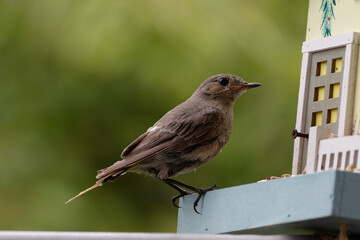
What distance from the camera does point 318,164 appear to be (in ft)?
14.7

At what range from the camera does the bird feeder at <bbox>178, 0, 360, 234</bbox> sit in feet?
11.9

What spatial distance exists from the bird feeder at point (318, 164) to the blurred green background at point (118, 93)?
165 cm

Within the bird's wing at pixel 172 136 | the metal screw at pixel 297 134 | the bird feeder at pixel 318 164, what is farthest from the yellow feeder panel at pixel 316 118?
the bird's wing at pixel 172 136

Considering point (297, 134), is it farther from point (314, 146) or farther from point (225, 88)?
point (225, 88)

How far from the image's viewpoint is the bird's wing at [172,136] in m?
5.35

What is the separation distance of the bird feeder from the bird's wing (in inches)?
19.1

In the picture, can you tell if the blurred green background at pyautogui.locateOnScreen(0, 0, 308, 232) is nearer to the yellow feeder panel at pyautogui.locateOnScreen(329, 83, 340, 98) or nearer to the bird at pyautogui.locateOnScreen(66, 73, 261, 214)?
the bird at pyautogui.locateOnScreen(66, 73, 261, 214)

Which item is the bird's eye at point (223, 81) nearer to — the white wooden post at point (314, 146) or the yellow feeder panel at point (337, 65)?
the yellow feeder panel at point (337, 65)

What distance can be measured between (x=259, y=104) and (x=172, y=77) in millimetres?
880

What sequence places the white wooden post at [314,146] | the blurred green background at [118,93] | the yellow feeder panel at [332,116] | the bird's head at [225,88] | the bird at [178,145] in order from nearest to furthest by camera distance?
the white wooden post at [314,146] < the yellow feeder panel at [332,116] < the bird at [178,145] < the bird's head at [225,88] < the blurred green background at [118,93]

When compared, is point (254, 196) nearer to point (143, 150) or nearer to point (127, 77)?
point (143, 150)

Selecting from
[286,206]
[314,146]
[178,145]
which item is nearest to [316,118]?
[314,146]

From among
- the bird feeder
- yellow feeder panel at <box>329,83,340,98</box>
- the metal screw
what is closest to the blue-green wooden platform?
the bird feeder

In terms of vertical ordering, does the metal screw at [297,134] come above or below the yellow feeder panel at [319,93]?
below
